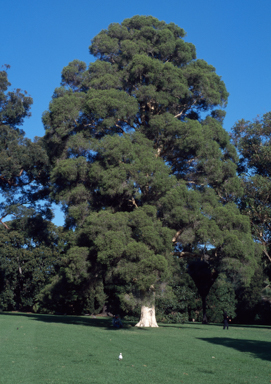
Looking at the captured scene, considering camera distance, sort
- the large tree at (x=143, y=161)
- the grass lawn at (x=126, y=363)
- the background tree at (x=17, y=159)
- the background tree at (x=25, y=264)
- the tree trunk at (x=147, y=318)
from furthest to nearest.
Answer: the background tree at (x=25, y=264)
the background tree at (x=17, y=159)
the tree trunk at (x=147, y=318)
the large tree at (x=143, y=161)
the grass lawn at (x=126, y=363)

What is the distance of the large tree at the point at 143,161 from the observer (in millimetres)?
20453

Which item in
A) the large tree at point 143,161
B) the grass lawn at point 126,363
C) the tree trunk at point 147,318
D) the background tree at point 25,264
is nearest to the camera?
the grass lawn at point 126,363

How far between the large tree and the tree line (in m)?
0.07

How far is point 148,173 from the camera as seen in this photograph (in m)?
22.1

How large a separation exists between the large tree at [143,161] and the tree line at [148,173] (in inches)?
2.7

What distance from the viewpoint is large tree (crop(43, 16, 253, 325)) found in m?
20.5

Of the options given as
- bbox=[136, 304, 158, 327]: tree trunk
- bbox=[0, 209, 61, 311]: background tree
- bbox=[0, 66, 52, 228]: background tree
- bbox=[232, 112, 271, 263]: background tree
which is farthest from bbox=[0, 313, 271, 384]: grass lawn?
bbox=[0, 209, 61, 311]: background tree

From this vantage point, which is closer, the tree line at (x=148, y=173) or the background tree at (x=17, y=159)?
the tree line at (x=148, y=173)

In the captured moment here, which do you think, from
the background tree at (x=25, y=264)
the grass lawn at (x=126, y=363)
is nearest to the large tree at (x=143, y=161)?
the grass lawn at (x=126, y=363)

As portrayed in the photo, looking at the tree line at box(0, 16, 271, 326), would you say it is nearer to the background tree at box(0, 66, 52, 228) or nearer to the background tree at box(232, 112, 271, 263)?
the background tree at box(232, 112, 271, 263)

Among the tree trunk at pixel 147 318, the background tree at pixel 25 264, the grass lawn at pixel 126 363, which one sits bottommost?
the grass lawn at pixel 126 363

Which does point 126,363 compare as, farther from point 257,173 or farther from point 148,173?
point 257,173

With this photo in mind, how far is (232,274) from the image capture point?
22.3 meters

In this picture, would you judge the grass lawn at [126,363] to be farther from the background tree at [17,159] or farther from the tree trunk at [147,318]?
the background tree at [17,159]
